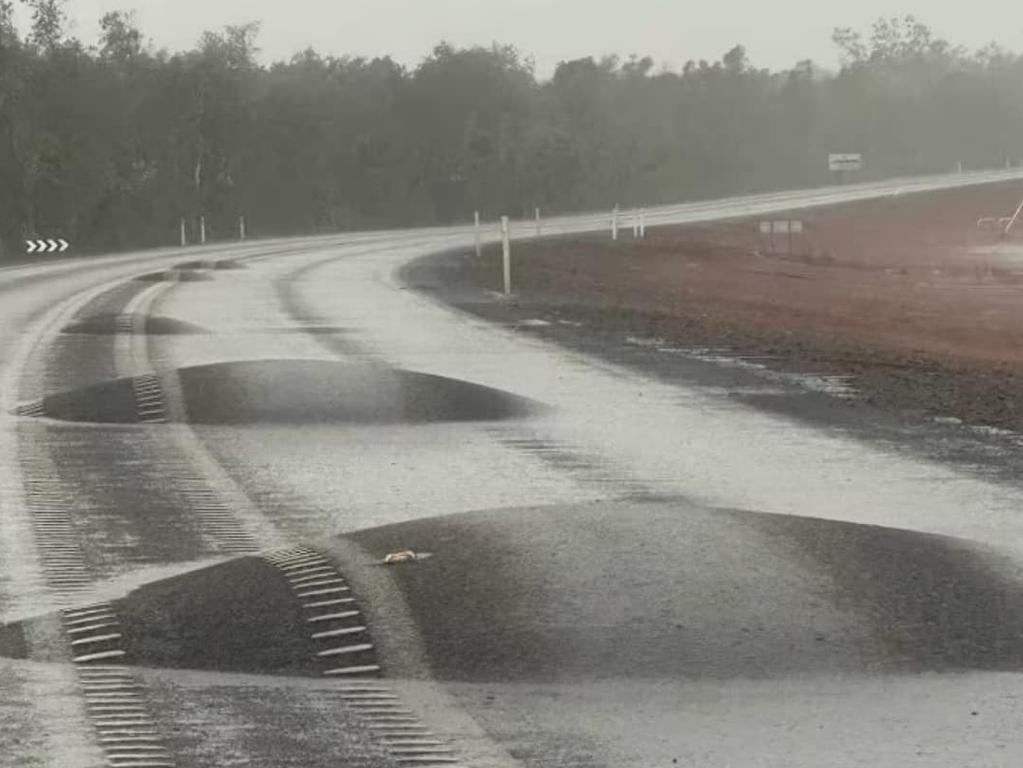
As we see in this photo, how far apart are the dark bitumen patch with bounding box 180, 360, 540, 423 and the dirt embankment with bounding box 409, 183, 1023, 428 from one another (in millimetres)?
3417

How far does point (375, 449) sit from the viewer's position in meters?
12.3

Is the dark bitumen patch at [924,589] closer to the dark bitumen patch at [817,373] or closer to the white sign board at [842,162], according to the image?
the dark bitumen patch at [817,373]

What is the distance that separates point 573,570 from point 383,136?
86873 mm

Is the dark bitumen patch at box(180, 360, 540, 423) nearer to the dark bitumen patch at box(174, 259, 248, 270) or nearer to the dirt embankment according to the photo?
the dirt embankment

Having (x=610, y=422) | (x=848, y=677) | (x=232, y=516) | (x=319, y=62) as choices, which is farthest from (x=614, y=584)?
(x=319, y=62)

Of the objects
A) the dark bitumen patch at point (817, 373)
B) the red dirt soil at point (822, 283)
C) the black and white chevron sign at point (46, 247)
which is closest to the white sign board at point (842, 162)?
the red dirt soil at point (822, 283)

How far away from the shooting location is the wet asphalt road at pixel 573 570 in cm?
586

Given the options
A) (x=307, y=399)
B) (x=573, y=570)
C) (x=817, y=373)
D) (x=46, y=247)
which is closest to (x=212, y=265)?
(x=46, y=247)

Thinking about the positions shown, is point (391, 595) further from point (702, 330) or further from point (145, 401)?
point (702, 330)

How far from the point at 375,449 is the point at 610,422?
6.90 feet

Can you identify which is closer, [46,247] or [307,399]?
[307,399]

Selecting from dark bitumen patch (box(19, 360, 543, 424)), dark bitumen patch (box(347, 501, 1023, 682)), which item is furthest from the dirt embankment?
dark bitumen patch (box(347, 501, 1023, 682))

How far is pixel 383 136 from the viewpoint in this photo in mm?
93562

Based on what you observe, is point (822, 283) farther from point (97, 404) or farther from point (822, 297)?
point (97, 404)
